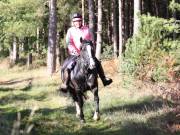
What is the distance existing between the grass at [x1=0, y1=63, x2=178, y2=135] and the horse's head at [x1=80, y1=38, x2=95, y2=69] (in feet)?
5.18

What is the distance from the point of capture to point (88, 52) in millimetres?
11023

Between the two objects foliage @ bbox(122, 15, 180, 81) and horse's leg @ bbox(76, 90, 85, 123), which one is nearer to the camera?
horse's leg @ bbox(76, 90, 85, 123)

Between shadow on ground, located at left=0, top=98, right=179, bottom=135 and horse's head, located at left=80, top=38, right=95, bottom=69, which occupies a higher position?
horse's head, located at left=80, top=38, right=95, bottom=69

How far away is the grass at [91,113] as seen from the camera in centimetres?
1045

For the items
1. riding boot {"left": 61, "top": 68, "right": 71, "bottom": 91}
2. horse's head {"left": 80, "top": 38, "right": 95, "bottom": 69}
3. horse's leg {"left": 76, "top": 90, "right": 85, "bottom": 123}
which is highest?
horse's head {"left": 80, "top": 38, "right": 95, "bottom": 69}

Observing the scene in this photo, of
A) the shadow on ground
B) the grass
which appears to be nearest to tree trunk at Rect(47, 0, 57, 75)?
the grass

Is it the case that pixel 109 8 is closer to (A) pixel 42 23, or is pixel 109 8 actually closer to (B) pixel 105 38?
(B) pixel 105 38

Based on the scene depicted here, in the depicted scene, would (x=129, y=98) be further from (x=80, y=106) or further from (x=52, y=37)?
(x=52, y=37)

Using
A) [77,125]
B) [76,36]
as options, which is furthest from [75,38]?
[77,125]

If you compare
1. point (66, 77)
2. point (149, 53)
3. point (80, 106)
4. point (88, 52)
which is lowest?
point (80, 106)

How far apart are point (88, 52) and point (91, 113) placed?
2717 mm

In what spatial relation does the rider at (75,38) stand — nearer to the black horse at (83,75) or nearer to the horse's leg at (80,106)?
the black horse at (83,75)

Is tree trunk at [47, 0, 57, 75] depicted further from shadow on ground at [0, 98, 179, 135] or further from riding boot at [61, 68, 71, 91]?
riding boot at [61, 68, 71, 91]

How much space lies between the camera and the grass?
1045cm
